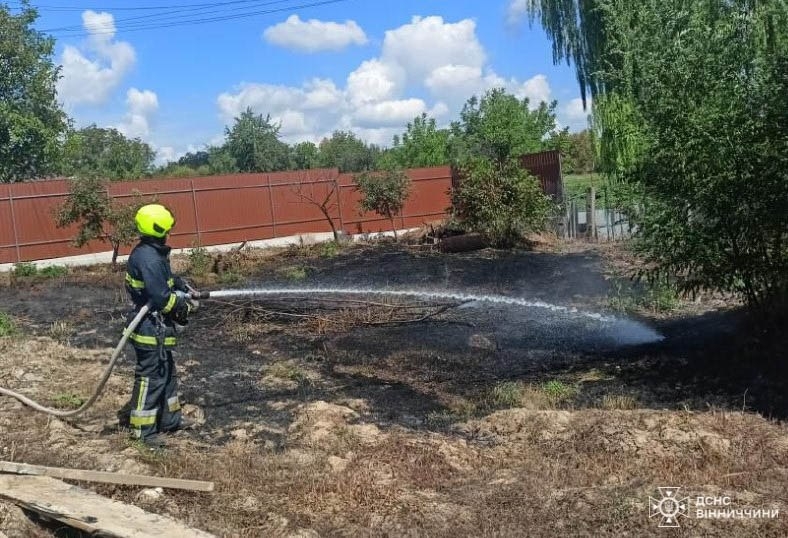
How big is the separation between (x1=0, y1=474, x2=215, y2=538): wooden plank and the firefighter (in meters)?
0.93

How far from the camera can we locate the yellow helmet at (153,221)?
511 centimetres

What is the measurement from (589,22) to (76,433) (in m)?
18.3

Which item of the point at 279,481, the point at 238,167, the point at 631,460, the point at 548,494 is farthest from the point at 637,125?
the point at 238,167

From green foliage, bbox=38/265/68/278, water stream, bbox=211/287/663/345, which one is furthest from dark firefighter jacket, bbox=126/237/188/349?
green foliage, bbox=38/265/68/278

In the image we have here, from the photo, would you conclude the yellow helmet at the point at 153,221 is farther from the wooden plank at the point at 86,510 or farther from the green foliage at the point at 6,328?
the green foliage at the point at 6,328

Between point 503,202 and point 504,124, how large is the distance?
2150 centimetres

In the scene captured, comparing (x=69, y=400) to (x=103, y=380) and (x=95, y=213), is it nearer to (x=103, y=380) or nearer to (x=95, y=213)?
(x=103, y=380)

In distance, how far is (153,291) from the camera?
16.4 feet

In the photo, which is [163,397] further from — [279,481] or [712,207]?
[712,207]

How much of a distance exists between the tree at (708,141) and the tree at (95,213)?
1148 cm

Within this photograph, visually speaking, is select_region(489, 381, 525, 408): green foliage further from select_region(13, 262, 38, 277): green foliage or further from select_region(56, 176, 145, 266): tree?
select_region(13, 262, 38, 277): green foliage

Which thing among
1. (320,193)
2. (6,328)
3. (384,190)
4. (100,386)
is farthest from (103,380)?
(320,193)

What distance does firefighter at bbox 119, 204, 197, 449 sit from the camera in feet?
16.6

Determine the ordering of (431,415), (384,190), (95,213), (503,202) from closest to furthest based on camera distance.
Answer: (431,415), (95,213), (503,202), (384,190)
